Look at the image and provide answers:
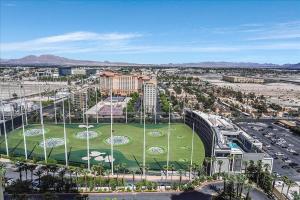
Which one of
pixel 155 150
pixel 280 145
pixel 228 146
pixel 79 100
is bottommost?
pixel 280 145

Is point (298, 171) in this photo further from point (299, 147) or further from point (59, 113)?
point (59, 113)

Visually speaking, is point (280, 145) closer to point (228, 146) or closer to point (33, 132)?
point (228, 146)

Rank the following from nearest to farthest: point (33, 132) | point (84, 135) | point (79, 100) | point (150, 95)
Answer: point (84, 135) → point (33, 132) → point (79, 100) → point (150, 95)

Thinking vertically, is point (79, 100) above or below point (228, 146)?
above

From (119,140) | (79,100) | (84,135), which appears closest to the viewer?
(119,140)

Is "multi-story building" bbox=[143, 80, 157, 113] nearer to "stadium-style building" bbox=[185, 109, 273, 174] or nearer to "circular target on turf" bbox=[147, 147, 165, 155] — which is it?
"stadium-style building" bbox=[185, 109, 273, 174]

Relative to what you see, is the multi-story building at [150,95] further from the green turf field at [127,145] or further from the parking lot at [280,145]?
the parking lot at [280,145]

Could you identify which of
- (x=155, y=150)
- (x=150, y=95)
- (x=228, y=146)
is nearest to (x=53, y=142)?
(x=155, y=150)

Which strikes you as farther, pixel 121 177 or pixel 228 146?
pixel 228 146
